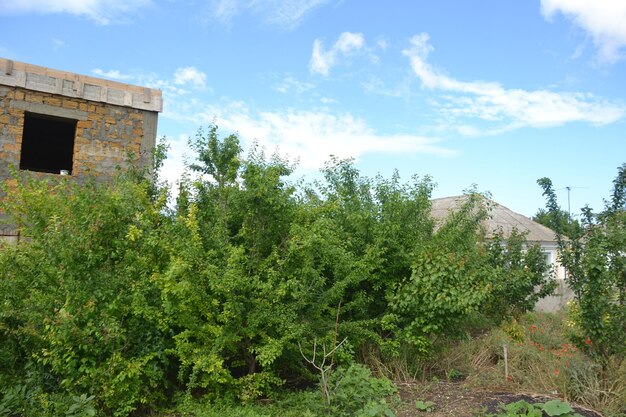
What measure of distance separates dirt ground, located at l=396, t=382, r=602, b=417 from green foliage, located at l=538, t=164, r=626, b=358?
95cm

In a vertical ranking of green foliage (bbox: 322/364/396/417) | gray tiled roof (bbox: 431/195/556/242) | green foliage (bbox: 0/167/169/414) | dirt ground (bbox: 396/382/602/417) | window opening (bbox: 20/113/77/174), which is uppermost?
window opening (bbox: 20/113/77/174)

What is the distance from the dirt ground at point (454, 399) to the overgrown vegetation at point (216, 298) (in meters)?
0.36

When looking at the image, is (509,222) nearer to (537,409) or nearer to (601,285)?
(601,285)

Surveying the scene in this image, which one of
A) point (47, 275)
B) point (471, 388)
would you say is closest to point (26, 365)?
point (47, 275)

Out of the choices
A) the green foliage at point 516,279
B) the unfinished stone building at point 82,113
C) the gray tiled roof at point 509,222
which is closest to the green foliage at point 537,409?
the green foliage at point 516,279

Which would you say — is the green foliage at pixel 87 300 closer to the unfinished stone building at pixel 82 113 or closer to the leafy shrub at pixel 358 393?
the leafy shrub at pixel 358 393

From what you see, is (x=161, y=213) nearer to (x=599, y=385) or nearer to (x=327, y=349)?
(x=327, y=349)

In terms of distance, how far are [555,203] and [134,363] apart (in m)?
5.80

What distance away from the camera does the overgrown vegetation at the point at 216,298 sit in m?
5.78

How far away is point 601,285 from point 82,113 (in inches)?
374

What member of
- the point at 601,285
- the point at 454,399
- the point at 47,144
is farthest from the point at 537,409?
the point at 47,144

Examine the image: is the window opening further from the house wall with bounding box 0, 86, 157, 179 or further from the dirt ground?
the dirt ground

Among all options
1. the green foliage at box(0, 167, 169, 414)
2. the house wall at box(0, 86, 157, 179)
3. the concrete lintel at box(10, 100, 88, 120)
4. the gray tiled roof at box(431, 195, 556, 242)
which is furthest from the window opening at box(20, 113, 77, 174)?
the gray tiled roof at box(431, 195, 556, 242)

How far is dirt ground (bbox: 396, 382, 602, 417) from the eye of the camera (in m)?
5.55
